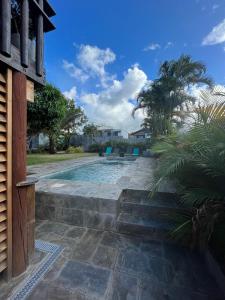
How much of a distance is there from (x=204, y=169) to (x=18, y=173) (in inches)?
89.4

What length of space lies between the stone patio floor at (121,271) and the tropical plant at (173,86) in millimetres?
9441

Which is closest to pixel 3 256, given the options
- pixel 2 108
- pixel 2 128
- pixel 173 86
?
pixel 2 128

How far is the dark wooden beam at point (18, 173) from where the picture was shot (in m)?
1.97

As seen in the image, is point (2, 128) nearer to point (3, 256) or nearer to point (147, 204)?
point (3, 256)

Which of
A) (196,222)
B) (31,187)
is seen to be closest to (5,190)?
(31,187)

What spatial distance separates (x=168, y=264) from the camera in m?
2.38

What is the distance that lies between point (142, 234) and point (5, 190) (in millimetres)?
2416

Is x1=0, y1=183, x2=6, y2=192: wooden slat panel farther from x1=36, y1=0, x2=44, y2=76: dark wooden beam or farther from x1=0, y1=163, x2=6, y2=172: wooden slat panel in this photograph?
x1=36, y1=0, x2=44, y2=76: dark wooden beam

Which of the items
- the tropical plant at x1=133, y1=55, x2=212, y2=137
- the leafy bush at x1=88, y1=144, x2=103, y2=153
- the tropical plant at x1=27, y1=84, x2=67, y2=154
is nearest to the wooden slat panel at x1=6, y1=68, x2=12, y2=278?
the tropical plant at x1=27, y1=84, x2=67, y2=154

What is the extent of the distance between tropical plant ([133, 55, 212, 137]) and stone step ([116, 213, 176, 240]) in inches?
348

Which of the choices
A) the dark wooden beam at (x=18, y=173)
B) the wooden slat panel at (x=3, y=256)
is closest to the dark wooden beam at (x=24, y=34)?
the dark wooden beam at (x=18, y=173)

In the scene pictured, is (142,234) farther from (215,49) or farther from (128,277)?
(215,49)

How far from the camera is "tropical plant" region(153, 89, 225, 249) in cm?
174

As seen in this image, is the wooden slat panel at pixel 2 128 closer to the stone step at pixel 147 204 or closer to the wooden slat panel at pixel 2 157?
the wooden slat panel at pixel 2 157
